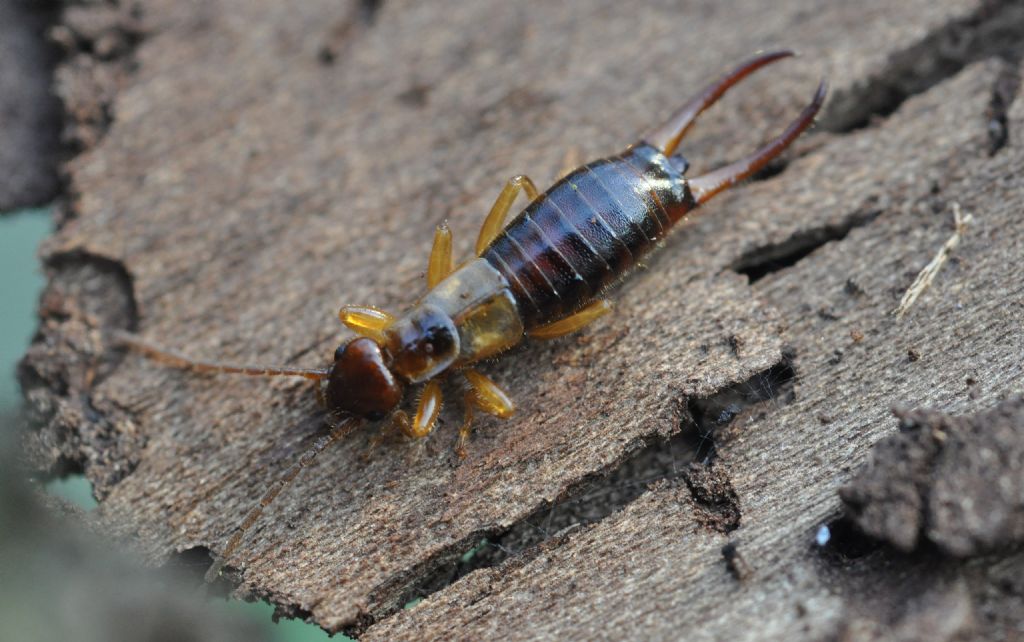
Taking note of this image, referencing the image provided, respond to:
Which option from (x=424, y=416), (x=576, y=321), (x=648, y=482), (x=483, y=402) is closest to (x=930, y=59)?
(x=576, y=321)

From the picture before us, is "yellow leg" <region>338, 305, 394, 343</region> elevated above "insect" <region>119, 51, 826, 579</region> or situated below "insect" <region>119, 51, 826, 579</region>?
above

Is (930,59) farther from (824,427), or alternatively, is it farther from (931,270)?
(824,427)

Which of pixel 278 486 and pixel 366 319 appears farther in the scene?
pixel 366 319

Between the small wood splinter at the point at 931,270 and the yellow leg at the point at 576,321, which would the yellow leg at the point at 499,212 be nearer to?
the yellow leg at the point at 576,321

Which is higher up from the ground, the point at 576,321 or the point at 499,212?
the point at 499,212

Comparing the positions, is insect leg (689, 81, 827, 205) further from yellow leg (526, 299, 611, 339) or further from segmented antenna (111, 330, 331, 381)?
segmented antenna (111, 330, 331, 381)

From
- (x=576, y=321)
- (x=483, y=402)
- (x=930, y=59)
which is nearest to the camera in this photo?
(x=483, y=402)

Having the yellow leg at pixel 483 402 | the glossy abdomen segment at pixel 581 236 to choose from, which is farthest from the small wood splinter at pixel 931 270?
the yellow leg at pixel 483 402

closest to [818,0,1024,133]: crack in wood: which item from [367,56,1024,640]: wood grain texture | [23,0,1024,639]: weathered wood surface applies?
[23,0,1024,639]: weathered wood surface
